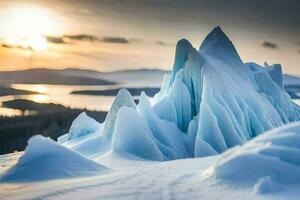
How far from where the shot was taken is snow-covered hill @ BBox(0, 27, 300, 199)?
1315cm

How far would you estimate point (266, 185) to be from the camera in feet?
39.5

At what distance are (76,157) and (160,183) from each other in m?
7.15

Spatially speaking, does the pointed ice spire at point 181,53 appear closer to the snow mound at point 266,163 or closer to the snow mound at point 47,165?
the snow mound at point 47,165

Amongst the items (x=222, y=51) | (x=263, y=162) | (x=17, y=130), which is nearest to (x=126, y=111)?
(x=222, y=51)

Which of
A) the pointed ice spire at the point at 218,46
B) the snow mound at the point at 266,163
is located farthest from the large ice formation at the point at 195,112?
the snow mound at the point at 266,163

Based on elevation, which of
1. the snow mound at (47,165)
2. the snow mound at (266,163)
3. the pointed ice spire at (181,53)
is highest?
the pointed ice spire at (181,53)

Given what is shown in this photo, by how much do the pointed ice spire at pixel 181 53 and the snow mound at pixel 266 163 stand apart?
2352 cm

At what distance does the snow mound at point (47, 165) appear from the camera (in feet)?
63.2

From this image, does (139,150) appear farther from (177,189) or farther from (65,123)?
(65,123)

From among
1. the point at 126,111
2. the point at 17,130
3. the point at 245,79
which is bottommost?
the point at 17,130

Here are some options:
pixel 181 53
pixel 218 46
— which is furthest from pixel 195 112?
pixel 218 46

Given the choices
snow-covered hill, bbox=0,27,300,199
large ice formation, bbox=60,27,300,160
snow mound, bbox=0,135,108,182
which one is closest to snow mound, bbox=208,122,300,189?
snow-covered hill, bbox=0,27,300,199

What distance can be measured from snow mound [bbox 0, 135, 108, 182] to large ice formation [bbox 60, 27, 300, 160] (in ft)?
28.9

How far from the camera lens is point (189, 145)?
109ft
